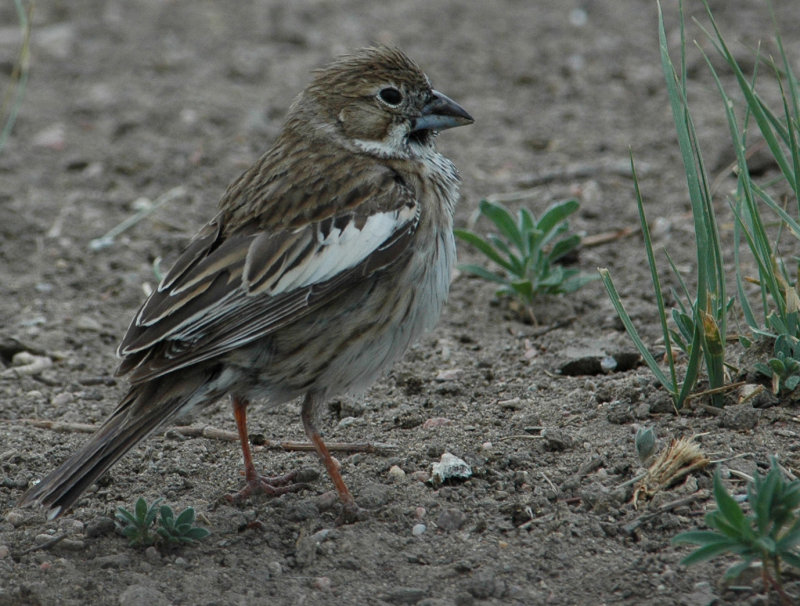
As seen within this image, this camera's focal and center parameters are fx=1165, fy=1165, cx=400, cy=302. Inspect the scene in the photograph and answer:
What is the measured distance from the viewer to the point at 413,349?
17.7ft

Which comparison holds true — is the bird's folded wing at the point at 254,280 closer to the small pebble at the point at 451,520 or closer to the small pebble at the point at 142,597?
the small pebble at the point at 142,597

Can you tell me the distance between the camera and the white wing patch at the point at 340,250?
4117mm

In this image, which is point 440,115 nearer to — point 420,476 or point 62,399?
point 420,476

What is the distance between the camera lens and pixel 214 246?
438 centimetres

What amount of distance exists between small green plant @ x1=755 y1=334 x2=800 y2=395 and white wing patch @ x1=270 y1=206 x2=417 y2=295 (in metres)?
1.38

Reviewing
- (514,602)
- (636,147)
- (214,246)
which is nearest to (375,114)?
(214,246)

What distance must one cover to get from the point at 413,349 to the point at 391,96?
1229 mm

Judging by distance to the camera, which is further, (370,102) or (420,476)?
(370,102)

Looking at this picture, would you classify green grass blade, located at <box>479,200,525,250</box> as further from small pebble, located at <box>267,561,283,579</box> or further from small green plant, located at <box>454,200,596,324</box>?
small pebble, located at <box>267,561,283,579</box>

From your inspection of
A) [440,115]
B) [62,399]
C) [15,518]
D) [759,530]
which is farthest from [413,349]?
[759,530]

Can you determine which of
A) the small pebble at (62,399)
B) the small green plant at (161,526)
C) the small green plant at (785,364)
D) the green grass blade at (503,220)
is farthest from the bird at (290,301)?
the small green plant at (785,364)

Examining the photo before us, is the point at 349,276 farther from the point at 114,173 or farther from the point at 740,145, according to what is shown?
the point at 114,173

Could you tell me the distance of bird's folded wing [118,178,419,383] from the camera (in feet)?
13.0

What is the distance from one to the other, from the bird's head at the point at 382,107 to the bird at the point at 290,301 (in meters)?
0.10
